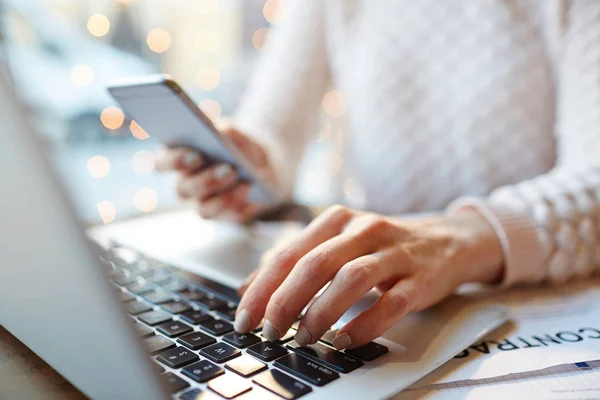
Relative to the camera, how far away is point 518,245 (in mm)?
520

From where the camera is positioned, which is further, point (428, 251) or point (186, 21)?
point (186, 21)

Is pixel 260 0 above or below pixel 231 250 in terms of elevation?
above

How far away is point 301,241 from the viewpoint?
0.43 m

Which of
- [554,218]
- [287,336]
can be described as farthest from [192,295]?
[554,218]

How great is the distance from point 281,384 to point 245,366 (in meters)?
0.03

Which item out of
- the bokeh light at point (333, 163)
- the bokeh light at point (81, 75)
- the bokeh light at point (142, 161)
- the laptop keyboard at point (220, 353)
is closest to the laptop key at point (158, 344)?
the laptop keyboard at point (220, 353)

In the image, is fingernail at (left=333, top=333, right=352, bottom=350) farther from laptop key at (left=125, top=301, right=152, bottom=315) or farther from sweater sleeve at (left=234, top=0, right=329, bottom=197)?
sweater sleeve at (left=234, top=0, right=329, bottom=197)

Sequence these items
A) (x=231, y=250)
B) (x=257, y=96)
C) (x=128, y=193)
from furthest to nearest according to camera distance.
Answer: (x=128, y=193), (x=257, y=96), (x=231, y=250)

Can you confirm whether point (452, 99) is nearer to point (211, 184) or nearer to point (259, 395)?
point (211, 184)

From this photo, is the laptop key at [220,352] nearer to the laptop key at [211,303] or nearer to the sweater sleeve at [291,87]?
the laptop key at [211,303]

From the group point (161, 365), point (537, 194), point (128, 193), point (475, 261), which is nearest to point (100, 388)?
point (161, 365)

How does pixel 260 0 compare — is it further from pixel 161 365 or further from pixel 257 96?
pixel 161 365

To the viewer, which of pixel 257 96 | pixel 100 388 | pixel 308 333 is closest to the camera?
pixel 100 388

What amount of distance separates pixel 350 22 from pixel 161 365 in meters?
0.82
